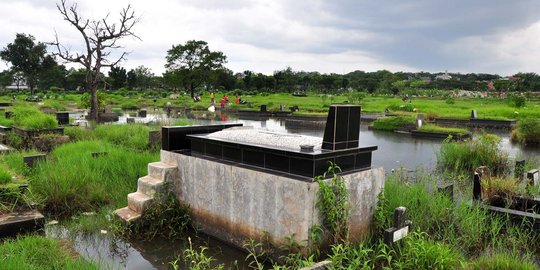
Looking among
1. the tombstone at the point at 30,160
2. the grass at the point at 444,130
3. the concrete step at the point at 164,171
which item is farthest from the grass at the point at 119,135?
the grass at the point at 444,130

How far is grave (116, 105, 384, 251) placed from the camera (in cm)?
456

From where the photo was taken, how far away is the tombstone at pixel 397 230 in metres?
4.25

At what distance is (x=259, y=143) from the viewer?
5316mm

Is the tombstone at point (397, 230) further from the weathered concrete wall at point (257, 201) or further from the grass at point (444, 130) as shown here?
the grass at point (444, 130)

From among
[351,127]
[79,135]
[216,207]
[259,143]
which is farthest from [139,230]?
[79,135]

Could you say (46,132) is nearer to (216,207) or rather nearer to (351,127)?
(216,207)

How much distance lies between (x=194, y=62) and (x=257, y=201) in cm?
5131

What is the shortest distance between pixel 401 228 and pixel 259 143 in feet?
6.64

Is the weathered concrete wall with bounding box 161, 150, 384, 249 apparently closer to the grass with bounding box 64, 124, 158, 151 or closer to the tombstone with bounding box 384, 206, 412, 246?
the tombstone with bounding box 384, 206, 412, 246

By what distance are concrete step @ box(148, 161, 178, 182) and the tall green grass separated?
0.86 metres

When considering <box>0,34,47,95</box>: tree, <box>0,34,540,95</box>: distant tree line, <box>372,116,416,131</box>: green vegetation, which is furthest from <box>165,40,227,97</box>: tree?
<box>372,116,416,131</box>: green vegetation

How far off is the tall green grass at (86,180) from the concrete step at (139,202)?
622mm

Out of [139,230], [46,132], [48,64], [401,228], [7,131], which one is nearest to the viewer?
[401,228]

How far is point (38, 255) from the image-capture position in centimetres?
421
